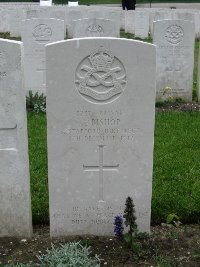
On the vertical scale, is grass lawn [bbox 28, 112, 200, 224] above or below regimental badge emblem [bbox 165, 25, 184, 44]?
below

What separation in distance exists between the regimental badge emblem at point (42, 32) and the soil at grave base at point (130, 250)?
17.3 feet

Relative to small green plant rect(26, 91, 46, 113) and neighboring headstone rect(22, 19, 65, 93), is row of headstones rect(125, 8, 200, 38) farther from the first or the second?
small green plant rect(26, 91, 46, 113)

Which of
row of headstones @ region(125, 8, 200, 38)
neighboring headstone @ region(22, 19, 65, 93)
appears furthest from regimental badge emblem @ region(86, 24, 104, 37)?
row of headstones @ region(125, 8, 200, 38)

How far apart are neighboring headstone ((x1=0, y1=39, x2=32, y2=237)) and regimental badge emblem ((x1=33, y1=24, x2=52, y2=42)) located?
5.27 m

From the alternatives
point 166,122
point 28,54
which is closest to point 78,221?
point 166,122

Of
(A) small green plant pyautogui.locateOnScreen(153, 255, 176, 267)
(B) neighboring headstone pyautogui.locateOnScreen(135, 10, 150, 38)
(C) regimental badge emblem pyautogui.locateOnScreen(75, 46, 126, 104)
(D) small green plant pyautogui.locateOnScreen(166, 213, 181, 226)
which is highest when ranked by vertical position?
(B) neighboring headstone pyautogui.locateOnScreen(135, 10, 150, 38)

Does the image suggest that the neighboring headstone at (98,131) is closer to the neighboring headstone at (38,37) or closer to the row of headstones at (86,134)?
the row of headstones at (86,134)

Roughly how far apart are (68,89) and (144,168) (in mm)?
921

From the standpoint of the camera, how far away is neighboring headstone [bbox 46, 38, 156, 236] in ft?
14.2

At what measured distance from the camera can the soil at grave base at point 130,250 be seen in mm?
4336

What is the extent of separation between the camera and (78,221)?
4715mm

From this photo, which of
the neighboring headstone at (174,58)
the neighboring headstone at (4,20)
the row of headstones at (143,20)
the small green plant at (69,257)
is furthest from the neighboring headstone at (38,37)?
the neighboring headstone at (4,20)

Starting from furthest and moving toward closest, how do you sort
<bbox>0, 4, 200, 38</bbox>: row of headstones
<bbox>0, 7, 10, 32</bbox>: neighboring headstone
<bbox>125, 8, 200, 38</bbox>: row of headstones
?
<bbox>0, 7, 10, 32</bbox>: neighboring headstone < <bbox>125, 8, 200, 38</bbox>: row of headstones < <bbox>0, 4, 200, 38</bbox>: row of headstones

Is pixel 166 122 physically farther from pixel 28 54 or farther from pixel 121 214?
pixel 121 214
